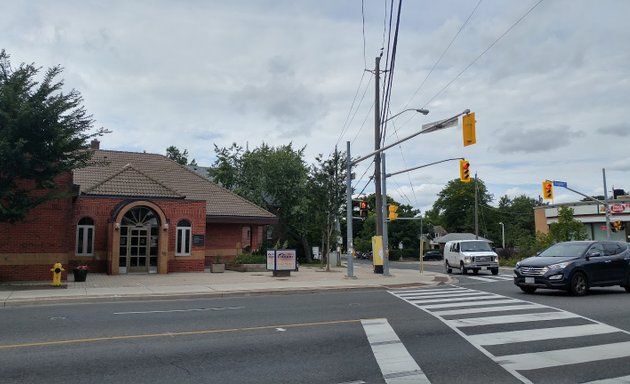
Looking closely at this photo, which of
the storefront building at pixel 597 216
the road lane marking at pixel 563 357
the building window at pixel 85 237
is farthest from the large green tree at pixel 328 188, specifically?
the storefront building at pixel 597 216

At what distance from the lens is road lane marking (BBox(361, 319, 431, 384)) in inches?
259

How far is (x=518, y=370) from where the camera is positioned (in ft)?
22.8

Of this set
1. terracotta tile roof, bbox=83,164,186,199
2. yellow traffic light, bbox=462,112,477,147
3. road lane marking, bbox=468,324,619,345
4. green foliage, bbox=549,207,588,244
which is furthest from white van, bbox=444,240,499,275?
road lane marking, bbox=468,324,619,345

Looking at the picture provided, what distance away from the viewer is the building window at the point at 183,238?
89.9ft

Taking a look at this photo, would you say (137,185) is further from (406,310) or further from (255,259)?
(406,310)

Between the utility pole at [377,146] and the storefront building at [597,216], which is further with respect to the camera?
the storefront building at [597,216]

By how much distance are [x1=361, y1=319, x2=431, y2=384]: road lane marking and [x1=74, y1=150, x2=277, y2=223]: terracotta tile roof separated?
19545 millimetres

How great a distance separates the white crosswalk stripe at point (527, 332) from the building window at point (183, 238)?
15.9 m

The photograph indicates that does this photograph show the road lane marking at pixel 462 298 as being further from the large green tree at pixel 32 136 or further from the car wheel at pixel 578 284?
the large green tree at pixel 32 136

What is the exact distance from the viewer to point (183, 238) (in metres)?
27.5

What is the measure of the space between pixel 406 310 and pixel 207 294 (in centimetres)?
712

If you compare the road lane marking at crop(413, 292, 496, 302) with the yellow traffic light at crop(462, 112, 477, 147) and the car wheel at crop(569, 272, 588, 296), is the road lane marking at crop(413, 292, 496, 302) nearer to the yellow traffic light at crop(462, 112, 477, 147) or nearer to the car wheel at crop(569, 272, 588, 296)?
the car wheel at crop(569, 272, 588, 296)

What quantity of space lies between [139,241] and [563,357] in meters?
21.9

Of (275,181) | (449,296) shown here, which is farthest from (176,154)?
(449,296)
